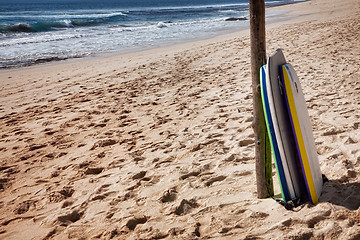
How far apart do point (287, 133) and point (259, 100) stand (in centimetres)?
31

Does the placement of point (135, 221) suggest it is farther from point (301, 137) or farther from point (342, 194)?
point (342, 194)

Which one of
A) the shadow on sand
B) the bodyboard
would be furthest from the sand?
the bodyboard

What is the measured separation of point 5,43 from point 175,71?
11.9 metres

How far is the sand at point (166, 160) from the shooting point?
7.36 feet

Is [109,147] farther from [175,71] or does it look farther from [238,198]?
[175,71]

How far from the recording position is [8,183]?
3.32 meters

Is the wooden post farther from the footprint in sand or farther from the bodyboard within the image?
the footprint in sand

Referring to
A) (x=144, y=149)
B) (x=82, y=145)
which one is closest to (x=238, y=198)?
(x=144, y=149)

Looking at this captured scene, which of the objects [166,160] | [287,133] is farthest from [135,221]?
[287,133]

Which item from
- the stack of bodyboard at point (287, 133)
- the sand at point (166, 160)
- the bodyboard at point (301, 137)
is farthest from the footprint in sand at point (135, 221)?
the bodyboard at point (301, 137)

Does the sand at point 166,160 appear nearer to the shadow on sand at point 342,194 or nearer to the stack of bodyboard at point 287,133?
the shadow on sand at point 342,194

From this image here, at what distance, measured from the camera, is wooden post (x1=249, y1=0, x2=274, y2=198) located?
2156 millimetres

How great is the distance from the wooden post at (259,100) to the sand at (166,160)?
0.50ft

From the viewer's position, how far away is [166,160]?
11.0ft
